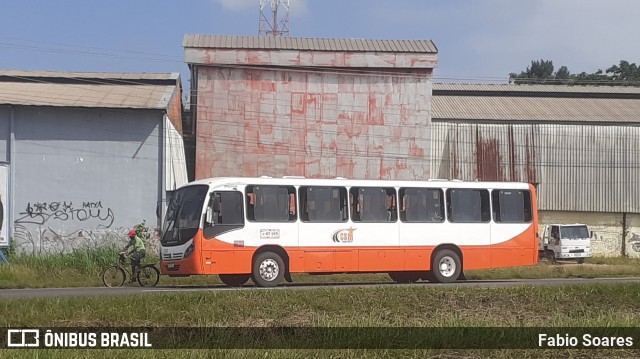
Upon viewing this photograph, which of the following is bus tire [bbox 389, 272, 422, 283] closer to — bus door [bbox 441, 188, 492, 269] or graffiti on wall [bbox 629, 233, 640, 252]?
bus door [bbox 441, 188, 492, 269]

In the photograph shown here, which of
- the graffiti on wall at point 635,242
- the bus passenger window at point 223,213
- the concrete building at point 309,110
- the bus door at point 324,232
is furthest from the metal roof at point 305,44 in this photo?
the bus passenger window at point 223,213

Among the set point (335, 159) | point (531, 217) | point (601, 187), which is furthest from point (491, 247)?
point (601, 187)

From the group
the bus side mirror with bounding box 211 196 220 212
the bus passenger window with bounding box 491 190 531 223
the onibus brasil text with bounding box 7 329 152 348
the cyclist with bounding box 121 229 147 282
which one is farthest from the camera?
the bus passenger window with bounding box 491 190 531 223

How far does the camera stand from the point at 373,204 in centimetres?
2291

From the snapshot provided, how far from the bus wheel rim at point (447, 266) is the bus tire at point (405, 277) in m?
0.96

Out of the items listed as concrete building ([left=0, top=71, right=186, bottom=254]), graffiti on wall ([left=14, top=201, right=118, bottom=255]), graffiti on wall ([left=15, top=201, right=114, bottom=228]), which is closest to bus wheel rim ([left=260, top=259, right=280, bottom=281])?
concrete building ([left=0, top=71, right=186, bottom=254])

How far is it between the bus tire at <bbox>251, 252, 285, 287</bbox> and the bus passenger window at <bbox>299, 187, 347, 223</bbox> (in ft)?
4.43

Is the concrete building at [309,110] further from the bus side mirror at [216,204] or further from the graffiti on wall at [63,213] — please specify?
the bus side mirror at [216,204]

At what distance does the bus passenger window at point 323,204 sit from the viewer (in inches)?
873

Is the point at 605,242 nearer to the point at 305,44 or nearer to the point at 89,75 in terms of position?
the point at 305,44

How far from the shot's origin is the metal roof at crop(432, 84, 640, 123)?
55.5 meters

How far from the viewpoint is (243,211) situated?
69.8 ft

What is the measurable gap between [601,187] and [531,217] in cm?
2647

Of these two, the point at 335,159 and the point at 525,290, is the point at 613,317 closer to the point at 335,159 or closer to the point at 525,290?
the point at 525,290
